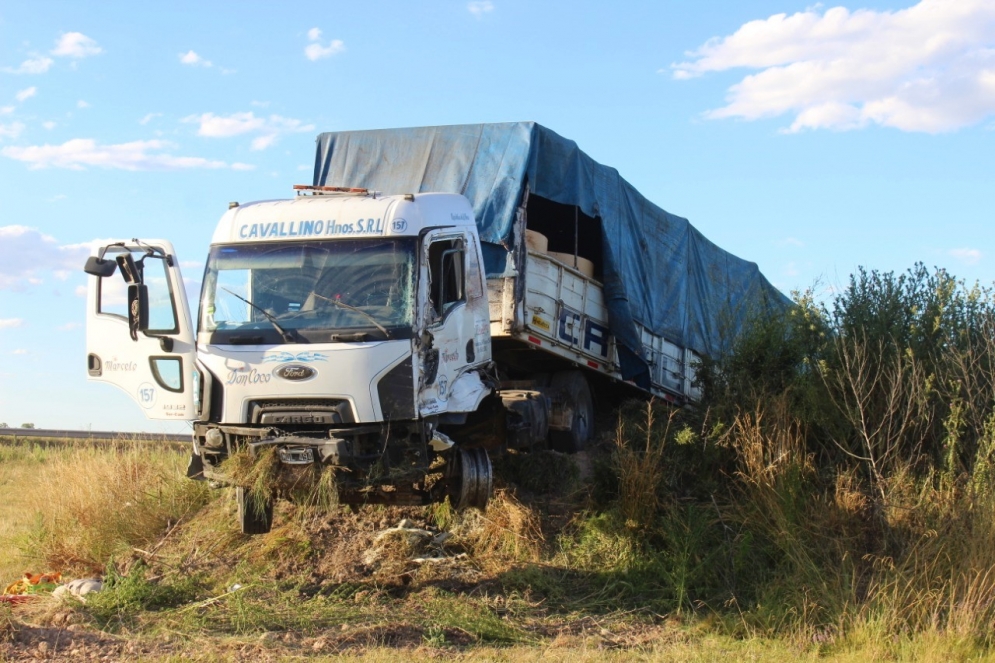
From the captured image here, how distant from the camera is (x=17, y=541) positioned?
37.3 feet

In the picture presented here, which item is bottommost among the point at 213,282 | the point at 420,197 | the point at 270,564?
the point at 270,564

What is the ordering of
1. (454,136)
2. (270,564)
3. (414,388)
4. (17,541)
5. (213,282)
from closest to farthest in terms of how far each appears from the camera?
(414,388), (213,282), (270,564), (17,541), (454,136)

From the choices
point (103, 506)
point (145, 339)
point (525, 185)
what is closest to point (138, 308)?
point (145, 339)

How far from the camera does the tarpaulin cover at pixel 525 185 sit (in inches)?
457

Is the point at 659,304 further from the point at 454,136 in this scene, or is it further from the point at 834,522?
the point at 834,522

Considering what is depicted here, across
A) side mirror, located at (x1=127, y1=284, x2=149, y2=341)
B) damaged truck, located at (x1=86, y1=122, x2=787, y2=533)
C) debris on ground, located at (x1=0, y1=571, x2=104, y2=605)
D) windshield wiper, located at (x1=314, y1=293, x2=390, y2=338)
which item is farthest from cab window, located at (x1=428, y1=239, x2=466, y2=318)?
debris on ground, located at (x1=0, y1=571, x2=104, y2=605)

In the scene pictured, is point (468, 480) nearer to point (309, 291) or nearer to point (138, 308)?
point (309, 291)

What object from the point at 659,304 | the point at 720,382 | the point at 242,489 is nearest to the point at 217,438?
the point at 242,489

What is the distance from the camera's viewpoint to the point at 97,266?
8.33 m

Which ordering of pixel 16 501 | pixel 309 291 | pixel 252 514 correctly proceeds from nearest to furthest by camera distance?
pixel 309 291, pixel 252 514, pixel 16 501

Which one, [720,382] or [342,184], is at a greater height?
[342,184]

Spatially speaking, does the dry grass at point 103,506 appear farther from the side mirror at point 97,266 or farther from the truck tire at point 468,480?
the truck tire at point 468,480

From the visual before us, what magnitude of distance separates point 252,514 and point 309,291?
212 centimetres

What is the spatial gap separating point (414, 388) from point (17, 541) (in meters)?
6.00
